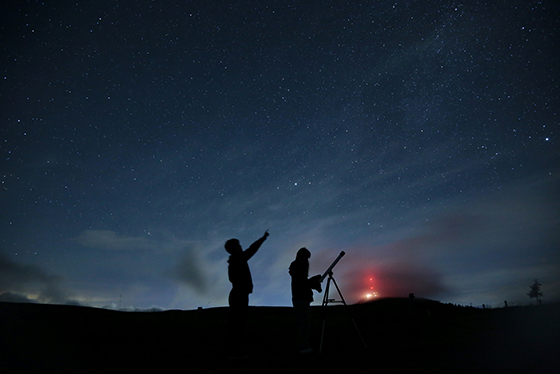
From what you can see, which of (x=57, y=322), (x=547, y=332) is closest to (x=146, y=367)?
(x=57, y=322)

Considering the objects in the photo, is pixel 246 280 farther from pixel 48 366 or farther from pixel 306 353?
pixel 48 366

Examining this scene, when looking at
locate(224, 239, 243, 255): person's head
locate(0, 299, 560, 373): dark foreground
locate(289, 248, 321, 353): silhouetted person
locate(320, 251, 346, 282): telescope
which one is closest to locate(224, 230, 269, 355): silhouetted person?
locate(224, 239, 243, 255): person's head

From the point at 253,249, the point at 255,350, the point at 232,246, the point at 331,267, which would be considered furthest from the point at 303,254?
the point at 255,350

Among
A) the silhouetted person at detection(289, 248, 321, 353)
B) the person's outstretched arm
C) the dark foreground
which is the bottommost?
the dark foreground

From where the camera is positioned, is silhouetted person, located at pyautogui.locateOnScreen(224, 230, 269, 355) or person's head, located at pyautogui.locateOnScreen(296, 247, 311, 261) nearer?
silhouetted person, located at pyautogui.locateOnScreen(224, 230, 269, 355)

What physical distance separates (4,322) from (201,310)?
12421 mm

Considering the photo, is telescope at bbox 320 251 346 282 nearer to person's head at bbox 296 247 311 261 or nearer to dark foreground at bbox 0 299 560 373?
person's head at bbox 296 247 311 261

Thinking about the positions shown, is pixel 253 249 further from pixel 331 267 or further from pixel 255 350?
pixel 255 350

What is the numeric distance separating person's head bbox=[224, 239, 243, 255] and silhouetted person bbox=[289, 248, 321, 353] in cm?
161

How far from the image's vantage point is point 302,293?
25.8 ft

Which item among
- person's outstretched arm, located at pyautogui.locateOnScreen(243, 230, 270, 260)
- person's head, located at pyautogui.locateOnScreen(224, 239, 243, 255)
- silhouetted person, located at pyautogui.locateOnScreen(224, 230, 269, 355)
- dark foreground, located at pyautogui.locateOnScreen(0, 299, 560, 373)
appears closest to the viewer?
dark foreground, located at pyautogui.locateOnScreen(0, 299, 560, 373)

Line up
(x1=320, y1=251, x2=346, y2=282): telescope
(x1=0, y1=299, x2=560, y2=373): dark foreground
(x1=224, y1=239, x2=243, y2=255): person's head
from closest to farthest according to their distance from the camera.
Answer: (x1=0, y1=299, x2=560, y2=373): dark foreground, (x1=224, y1=239, x2=243, y2=255): person's head, (x1=320, y1=251, x2=346, y2=282): telescope

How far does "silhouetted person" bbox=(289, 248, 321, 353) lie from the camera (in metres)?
7.71

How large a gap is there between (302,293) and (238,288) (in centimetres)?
161
